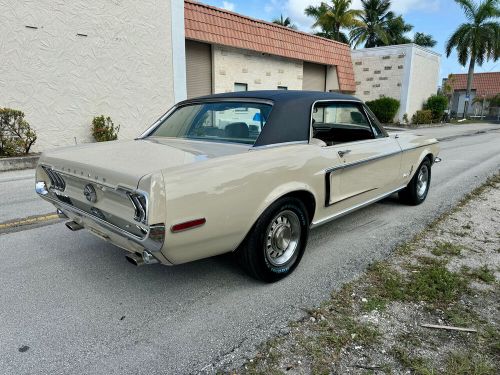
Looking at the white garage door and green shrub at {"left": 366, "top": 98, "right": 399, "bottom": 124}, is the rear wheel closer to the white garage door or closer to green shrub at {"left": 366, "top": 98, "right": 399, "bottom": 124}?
the white garage door

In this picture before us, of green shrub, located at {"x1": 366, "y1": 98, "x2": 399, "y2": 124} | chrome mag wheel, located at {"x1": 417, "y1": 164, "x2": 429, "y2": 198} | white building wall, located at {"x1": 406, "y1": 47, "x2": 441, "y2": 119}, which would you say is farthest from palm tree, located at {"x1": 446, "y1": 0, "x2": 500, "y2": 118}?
chrome mag wheel, located at {"x1": 417, "y1": 164, "x2": 429, "y2": 198}

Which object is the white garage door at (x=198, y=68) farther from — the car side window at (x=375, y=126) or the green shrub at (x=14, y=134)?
the car side window at (x=375, y=126)

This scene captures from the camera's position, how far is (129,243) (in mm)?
2539

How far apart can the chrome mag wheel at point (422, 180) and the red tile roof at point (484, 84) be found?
46.6m

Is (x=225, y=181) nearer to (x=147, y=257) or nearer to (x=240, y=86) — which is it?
(x=147, y=257)

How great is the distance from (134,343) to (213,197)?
1064 millimetres

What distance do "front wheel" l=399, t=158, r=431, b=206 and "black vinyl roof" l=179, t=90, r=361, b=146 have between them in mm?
2382

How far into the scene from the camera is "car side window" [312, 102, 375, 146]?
13.5ft

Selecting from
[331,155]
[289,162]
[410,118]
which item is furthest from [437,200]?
[410,118]

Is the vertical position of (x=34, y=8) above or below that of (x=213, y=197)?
above

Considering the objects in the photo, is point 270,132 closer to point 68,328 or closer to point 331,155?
point 331,155

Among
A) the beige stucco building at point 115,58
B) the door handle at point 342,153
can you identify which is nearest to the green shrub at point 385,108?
the beige stucco building at point 115,58

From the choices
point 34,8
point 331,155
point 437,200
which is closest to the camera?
point 331,155

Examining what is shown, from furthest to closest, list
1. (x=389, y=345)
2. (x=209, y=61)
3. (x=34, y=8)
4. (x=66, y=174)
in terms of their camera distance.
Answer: (x=209, y=61), (x=34, y=8), (x=66, y=174), (x=389, y=345)
